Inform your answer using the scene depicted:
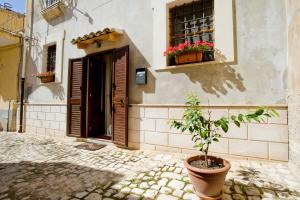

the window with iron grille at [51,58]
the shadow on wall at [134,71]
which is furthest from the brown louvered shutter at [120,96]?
the window with iron grille at [51,58]

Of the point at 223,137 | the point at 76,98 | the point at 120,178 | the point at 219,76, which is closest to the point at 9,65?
the point at 76,98

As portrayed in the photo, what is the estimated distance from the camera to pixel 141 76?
488 centimetres

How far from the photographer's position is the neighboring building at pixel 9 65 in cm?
824

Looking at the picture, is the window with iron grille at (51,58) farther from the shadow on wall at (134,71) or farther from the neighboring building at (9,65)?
the shadow on wall at (134,71)

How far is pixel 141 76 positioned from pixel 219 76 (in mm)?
1919

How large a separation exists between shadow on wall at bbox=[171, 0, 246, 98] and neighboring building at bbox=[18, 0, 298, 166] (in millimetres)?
20

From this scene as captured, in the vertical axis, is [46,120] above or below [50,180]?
above

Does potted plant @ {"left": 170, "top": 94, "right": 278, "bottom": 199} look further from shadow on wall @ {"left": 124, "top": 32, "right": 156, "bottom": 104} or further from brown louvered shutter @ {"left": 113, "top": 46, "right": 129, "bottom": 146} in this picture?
brown louvered shutter @ {"left": 113, "top": 46, "right": 129, "bottom": 146}

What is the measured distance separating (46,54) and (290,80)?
822 centimetres

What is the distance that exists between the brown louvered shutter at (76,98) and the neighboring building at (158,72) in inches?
1.3

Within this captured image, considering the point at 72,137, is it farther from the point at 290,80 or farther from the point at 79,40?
the point at 290,80

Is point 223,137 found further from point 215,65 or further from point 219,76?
point 215,65

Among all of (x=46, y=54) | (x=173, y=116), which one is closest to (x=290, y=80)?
(x=173, y=116)

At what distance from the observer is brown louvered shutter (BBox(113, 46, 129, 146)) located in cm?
506
